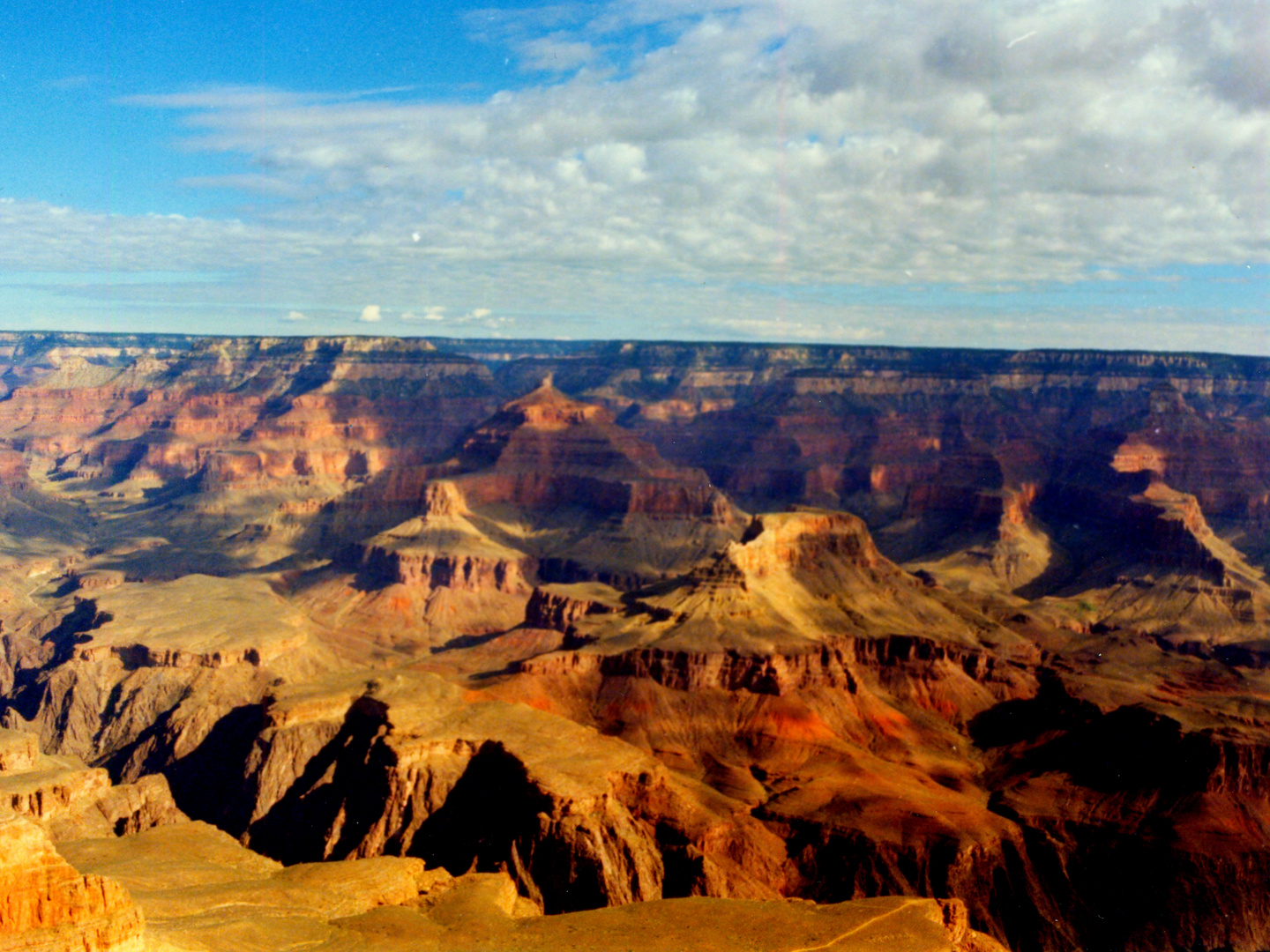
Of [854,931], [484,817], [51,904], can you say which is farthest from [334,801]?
[854,931]

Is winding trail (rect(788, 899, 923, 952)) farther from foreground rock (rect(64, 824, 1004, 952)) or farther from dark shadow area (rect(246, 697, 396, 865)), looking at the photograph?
dark shadow area (rect(246, 697, 396, 865))

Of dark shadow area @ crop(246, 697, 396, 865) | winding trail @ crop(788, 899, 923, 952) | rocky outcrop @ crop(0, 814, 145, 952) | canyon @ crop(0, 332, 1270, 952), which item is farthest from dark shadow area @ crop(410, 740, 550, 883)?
rocky outcrop @ crop(0, 814, 145, 952)

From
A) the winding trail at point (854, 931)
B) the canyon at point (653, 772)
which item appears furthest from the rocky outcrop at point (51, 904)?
Answer: the winding trail at point (854, 931)

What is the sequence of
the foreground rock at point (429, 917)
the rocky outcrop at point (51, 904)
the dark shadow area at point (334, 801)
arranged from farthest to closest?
1. the dark shadow area at point (334, 801)
2. the foreground rock at point (429, 917)
3. the rocky outcrop at point (51, 904)

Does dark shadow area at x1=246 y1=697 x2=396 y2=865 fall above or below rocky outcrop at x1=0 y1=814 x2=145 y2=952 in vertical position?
below

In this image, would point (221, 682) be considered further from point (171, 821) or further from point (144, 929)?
point (144, 929)

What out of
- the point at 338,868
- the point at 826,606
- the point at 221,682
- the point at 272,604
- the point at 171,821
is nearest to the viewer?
the point at 338,868

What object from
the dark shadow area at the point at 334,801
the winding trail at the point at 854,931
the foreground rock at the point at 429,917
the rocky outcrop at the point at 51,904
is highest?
the rocky outcrop at the point at 51,904

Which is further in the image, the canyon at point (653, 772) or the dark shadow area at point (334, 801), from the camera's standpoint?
the dark shadow area at point (334, 801)

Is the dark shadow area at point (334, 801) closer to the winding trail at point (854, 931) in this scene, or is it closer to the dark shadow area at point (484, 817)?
the dark shadow area at point (484, 817)

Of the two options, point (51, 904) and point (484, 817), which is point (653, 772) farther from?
point (51, 904)

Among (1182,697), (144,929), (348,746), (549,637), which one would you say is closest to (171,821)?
(348,746)
